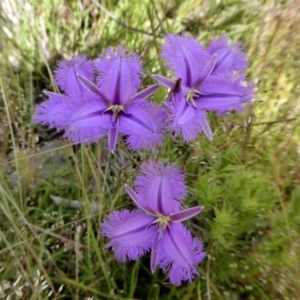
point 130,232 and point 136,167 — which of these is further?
point 136,167

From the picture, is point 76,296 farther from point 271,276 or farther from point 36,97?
point 36,97

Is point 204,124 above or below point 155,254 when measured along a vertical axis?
above

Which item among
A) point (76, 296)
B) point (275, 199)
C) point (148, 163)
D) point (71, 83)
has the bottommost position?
point (76, 296)

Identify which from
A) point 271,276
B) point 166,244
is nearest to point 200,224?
point 271,276

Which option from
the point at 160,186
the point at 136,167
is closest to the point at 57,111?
the point at 160,186

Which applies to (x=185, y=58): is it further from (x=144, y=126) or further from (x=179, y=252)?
(x=179, y=252)
